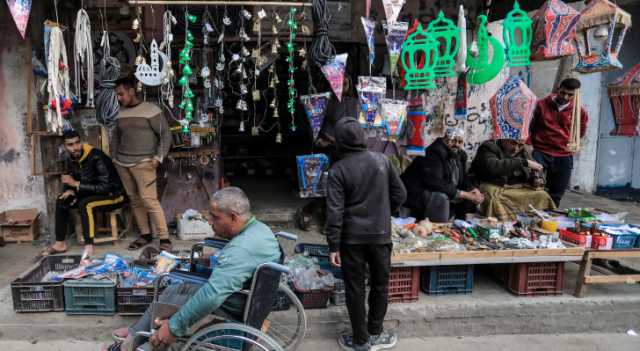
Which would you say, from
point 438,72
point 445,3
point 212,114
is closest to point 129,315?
point 212,114

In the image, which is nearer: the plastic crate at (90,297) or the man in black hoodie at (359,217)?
the man in black hoodie at (359,217)

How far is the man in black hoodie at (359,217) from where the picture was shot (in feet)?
9.66

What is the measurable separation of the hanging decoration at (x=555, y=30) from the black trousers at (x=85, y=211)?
15.1ft

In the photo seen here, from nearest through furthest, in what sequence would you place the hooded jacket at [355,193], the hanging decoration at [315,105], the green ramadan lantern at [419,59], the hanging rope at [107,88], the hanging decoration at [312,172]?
1. the hooded jacket at [355,193]
2. the green ramadan lantern at [419,59]
3. the hanging rope at [107,88]
4. the hanging decoration at [315,105]
5. the hanging decoration at [312,172]

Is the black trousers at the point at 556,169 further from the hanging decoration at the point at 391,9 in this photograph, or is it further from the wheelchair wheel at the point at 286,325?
the wheelchair wheel at the point at 286,325

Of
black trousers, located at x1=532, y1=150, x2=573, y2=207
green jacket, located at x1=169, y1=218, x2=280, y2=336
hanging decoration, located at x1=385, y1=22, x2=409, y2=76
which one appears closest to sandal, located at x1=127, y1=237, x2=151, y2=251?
green jacket, located at x1=169, y1=218, x2=280, y2=336

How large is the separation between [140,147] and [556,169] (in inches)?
189

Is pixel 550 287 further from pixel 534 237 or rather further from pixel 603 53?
pixel 603 53

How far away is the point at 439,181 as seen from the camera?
15.5ft

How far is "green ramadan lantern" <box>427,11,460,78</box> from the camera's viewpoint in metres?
4.16

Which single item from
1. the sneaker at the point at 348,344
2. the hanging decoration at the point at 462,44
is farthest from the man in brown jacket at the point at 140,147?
the hanging decoration at the point at 462,44

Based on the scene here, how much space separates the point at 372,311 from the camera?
3.17 meters

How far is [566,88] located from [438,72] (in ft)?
5.40

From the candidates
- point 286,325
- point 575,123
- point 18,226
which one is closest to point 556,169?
point 575,123
